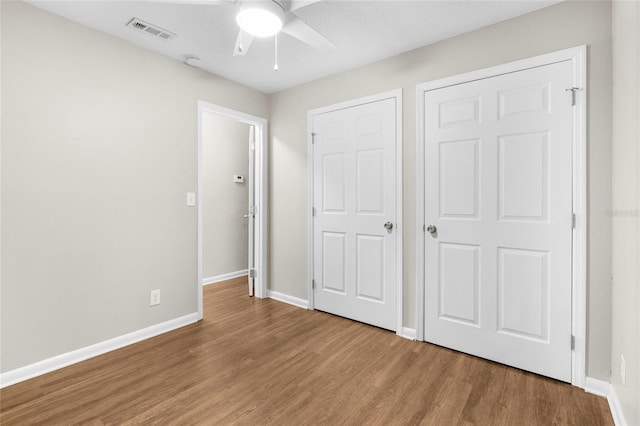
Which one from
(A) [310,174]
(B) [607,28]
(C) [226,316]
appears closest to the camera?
(B) [607,28]

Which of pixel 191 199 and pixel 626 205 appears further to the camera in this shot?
pixel 191 199

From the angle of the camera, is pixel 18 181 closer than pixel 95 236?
Yes

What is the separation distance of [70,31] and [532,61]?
330cm

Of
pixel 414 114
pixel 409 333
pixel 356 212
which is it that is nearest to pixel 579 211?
pixel 414 114

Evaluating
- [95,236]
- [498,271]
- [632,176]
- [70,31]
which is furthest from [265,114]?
[632,176]

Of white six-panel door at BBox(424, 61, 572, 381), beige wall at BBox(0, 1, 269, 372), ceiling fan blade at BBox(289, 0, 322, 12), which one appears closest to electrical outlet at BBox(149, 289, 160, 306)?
beige wall at BBox(0, 1, 269, 372)

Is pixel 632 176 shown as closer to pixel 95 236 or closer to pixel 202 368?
pixel 202 368

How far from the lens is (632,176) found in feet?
4.54

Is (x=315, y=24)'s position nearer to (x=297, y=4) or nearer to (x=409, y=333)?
(x=297, y=4)

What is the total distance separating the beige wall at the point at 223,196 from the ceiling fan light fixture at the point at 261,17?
2867mm

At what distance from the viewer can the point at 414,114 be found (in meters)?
2.62

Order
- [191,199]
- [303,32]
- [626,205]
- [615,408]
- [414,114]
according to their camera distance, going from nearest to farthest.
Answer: [626,205], [615,408], [303,32], [414,114], [191,199]

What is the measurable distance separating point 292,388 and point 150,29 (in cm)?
280

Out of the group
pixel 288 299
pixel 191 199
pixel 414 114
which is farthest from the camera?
pixel 288 299
